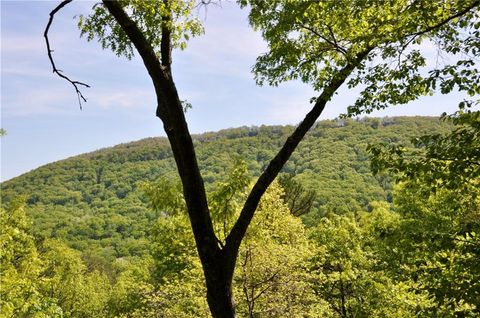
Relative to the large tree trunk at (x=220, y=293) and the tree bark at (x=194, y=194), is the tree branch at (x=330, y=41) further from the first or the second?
the large tree trunk at (x=220, y=293)

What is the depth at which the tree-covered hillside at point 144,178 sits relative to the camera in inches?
3157

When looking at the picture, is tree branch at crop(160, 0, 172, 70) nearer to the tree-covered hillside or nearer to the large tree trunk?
the large tree trunk

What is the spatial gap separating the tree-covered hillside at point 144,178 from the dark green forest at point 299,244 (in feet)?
2.30

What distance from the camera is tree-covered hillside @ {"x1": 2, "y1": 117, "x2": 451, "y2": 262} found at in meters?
80.2

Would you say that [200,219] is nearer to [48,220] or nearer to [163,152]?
[48,220]

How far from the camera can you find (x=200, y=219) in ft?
12.8

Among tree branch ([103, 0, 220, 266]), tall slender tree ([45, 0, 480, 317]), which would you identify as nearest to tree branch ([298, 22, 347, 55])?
tall slender tree ([45, 0, 480, 317])

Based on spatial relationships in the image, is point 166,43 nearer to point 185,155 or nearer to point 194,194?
point 185,155

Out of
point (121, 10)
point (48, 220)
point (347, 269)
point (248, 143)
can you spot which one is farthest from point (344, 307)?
point (248, 143)

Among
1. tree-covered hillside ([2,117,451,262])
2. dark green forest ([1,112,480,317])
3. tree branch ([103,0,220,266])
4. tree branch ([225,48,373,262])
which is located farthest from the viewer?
tree-covered hillside ([2,117,451,262])

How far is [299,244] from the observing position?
15711 mm

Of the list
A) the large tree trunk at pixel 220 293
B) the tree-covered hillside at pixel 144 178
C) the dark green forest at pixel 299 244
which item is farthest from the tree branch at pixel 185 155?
the tree-covered hillside at pixel 144 178

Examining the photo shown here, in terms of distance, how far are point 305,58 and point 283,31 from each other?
0.47 metres

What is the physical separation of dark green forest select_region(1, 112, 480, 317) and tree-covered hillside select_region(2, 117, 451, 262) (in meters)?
0.70
